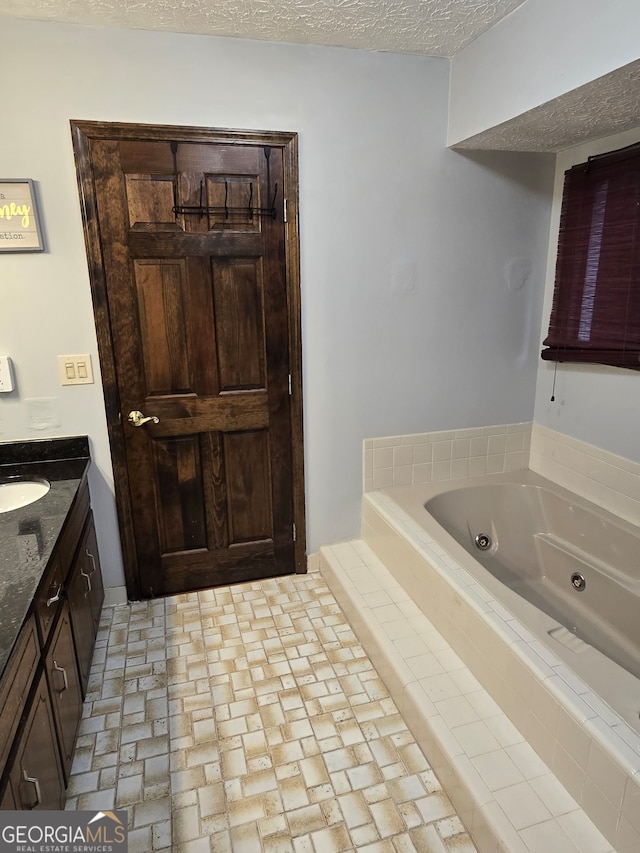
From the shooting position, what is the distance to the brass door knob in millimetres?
2365

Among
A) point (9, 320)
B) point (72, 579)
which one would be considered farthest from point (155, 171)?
point (72, 579)

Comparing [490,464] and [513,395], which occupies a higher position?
[513,395]

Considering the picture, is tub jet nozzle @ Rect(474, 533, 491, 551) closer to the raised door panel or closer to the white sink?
the raised door panel

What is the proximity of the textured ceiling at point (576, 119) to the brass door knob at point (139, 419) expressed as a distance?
1.83 m

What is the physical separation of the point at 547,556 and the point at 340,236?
1807mm

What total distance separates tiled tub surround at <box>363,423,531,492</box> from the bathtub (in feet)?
0.20

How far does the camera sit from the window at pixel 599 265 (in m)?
2.22

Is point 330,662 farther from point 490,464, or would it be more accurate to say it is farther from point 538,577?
point 490,464

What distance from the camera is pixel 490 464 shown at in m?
2.94

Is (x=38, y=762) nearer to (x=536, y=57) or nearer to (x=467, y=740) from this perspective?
(x=467, y=740)

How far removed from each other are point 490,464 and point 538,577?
2.09ft

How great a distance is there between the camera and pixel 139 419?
2375 mm

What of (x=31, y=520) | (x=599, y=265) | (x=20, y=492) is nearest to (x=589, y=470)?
(x=599, y=265)

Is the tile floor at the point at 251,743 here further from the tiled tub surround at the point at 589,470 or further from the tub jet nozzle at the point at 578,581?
the tiled tub surround at the point at 589,470
